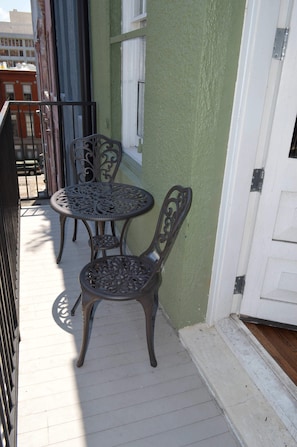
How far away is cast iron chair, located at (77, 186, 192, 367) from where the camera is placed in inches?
60.7

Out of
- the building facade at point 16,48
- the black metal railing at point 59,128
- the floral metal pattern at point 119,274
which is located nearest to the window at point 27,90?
the black metal railing at point 59,128

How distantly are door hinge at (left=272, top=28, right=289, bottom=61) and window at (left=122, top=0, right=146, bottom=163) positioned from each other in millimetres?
1457

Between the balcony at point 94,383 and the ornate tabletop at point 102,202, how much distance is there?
1.24 feet

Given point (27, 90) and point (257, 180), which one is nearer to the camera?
point (257, 180)

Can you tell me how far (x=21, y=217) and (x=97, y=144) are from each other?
1188 mm

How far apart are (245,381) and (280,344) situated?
0.36m

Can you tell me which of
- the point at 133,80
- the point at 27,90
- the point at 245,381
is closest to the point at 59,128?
the point at 133,80

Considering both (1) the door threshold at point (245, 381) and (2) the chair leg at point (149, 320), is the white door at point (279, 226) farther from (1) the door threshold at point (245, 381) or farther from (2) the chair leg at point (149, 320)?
(2) the chair leg at point (149, 320)

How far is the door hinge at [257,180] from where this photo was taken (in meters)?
1.64

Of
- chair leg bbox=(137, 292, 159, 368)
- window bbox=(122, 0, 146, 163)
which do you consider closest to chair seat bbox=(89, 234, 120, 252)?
window bbox=(122, 0, 146, 163)

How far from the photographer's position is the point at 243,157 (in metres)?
1.59

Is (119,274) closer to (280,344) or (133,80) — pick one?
(280,344)

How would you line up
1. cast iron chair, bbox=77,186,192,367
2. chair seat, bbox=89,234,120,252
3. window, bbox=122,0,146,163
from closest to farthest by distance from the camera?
cast iron chair, bbox=77,186,192,367 → chair seat, bbox=89,234,120,252 → window, bbox=122,0,146,163

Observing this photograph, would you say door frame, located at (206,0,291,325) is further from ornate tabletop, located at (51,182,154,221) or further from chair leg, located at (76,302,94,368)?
chair leg, located at (76,302,94,368)
